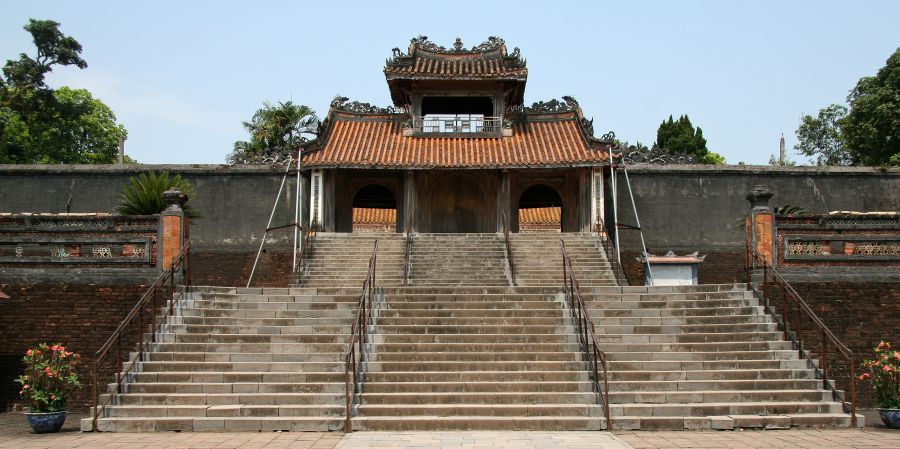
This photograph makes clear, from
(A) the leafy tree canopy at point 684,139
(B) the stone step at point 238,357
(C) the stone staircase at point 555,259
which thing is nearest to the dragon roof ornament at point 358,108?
(C) the stone staircase at point 555,259

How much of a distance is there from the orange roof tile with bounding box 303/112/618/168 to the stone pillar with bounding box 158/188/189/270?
6.64 m

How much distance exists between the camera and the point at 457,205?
2308cm

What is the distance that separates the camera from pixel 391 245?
19141 mm

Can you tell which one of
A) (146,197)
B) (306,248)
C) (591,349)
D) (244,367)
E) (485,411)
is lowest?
(485,411)

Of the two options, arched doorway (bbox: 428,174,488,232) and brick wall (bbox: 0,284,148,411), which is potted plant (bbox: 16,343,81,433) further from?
arched doorway (bbox: 428,174,488,232)

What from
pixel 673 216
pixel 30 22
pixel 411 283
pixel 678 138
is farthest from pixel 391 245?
pixel 678 138

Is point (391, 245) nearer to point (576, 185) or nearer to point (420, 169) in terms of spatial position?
point (420, 169)

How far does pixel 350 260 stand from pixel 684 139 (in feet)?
91.7

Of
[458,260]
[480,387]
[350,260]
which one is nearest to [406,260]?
[458,260]

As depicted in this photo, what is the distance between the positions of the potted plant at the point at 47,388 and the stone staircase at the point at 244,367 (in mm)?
545

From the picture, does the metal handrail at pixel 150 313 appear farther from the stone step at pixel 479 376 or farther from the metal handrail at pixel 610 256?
the metal handrail at pixel 610 256

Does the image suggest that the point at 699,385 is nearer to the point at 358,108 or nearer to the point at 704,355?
the point at 704,355

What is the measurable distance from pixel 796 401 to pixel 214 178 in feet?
53.5

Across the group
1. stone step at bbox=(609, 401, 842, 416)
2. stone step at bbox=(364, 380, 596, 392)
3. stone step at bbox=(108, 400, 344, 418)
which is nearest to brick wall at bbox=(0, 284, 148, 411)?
stone step at bbox=(108, 400, 344, 418)
